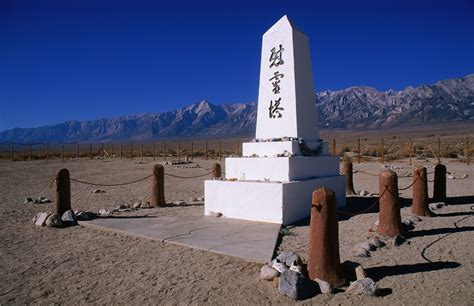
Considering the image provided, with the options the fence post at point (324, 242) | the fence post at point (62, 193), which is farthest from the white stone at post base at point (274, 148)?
the fence post at point (62, 193)

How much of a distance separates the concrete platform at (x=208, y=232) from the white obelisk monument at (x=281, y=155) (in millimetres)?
424

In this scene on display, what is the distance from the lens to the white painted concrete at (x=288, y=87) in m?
8.49

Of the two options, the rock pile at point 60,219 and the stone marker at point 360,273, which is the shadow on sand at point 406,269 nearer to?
the stone marker at point 360,273

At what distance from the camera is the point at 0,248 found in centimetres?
640

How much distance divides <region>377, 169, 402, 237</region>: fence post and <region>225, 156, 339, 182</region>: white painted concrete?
196 cm

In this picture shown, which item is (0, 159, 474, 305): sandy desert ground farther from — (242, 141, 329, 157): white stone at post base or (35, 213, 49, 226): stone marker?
(242, 141, 329, 157): white stone at post base

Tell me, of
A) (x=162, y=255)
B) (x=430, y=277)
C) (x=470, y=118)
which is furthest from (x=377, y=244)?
(x=470, y=118)

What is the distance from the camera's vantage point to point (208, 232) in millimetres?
6898

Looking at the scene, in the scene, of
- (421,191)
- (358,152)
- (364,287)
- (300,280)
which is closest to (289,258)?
(300,280)

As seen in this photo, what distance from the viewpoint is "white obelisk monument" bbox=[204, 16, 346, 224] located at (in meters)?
7.72

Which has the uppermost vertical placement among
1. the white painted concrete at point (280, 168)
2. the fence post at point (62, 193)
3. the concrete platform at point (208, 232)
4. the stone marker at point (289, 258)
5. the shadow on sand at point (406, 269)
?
the white painted concrete at point (280, 168)

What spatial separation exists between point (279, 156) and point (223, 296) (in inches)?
169

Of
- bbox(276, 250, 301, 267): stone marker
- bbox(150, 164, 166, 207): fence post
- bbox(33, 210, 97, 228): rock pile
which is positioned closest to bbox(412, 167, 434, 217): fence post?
bbox(276, 250, 301, 267): stone marker

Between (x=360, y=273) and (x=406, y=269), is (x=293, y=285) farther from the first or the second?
(x=406, y=269)
